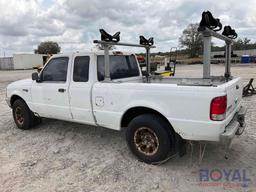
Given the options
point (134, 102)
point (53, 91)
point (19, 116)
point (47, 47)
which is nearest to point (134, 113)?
point (134, 102)

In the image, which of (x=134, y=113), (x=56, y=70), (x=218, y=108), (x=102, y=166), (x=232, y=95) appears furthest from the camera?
(x=56, y=70)

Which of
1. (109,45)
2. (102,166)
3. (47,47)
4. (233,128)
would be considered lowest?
(102,166)

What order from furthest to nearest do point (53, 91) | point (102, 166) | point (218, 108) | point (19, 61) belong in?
point (19, 61) → point (53, 91) → point (102, 166) → point (218, 108)

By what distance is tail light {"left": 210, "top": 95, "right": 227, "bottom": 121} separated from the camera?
10.7ft

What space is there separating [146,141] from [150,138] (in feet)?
0.32

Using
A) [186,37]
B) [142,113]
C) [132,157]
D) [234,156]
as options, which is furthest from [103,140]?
[186,37]

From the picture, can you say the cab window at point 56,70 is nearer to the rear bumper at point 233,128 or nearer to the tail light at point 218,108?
the tail light at point 218,108

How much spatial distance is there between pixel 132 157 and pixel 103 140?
1.04 metres

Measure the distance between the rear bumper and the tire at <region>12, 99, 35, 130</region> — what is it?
169 inches

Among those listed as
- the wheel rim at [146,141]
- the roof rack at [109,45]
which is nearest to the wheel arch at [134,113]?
the wheel rim at [146,141]

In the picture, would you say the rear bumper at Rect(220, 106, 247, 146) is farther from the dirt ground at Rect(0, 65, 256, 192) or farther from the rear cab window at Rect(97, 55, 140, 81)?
the rear cab window at Rect(97, 55, 140, 81)

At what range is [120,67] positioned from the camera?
5242 millimetres

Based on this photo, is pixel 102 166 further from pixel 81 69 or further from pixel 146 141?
pixel 81 69

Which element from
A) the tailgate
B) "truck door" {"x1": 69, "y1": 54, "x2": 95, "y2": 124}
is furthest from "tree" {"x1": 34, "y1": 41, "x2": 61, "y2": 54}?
the tailgate
